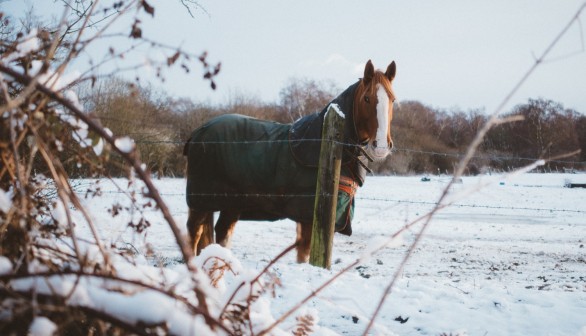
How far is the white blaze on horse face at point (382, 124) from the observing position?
409 cm

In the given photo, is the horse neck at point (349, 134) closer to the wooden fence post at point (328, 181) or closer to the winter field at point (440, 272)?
the wooden fence post at point (328, 181)

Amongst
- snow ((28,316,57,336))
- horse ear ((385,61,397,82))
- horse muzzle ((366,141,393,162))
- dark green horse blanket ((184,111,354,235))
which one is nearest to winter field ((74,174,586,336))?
snow ((28,316,57,336))

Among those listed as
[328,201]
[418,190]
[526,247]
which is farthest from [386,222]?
[418,190]

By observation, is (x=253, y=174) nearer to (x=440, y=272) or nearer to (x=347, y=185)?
(x=347, y=185)

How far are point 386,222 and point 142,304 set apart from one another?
10876mm

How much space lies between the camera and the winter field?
2.97 m

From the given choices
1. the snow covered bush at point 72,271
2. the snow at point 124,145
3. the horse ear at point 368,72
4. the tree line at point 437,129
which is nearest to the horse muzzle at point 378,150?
the horse ear at point 368,72

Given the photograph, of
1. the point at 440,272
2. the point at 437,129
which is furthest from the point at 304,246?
the point at 437,129

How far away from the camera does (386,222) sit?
1113 centimetres

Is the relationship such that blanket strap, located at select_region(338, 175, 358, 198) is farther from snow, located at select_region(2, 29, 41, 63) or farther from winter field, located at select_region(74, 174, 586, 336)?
snow, located at select_region(2, 29, 41, 63)

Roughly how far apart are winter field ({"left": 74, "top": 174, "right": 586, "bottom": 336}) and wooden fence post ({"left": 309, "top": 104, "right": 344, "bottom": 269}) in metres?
0.33

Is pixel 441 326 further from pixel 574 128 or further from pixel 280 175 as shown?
pixel 574 128

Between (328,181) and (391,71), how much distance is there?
1312 mm

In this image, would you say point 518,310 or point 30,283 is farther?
point 518,310
